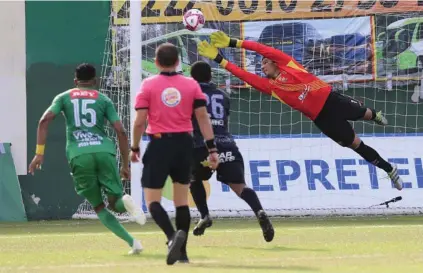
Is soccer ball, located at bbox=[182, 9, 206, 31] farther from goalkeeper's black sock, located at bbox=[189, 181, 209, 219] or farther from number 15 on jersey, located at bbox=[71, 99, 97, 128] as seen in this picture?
number 15 on jersey, located at bbox=[71, 99, 97, 128]

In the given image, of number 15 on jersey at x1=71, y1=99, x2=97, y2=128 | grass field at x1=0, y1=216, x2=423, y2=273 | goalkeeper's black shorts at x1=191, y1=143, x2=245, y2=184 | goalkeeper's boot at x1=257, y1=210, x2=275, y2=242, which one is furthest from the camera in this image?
goalkeeper's black shorts at x1=191, y1=143, x2=245, y2=184

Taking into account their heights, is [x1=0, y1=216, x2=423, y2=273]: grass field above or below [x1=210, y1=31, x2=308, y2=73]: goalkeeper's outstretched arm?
below

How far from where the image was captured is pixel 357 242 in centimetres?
1170

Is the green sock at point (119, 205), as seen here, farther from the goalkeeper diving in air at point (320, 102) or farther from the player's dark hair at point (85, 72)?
the goalkeeper diving in air at point (320, 102)

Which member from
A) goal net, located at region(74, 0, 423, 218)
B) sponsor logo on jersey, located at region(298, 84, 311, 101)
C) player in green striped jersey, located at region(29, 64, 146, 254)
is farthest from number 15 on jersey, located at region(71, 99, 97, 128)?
goal net, located at region(74, 0, 423, 218)

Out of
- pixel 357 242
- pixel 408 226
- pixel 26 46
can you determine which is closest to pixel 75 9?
pixel 26 46

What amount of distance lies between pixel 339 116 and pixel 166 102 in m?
5.32

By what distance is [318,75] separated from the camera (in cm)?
1781

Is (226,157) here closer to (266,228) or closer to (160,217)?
(266,228)

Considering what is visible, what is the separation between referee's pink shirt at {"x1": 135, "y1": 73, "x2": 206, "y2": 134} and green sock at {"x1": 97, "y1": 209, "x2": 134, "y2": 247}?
1738mm

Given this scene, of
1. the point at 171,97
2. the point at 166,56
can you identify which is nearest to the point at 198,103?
the point at 171,97

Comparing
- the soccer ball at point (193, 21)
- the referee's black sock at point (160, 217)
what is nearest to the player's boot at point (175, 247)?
the referee's black sock at point (160, 217)

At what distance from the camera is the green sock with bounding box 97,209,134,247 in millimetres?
10785

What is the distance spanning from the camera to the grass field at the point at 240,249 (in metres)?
9.24
